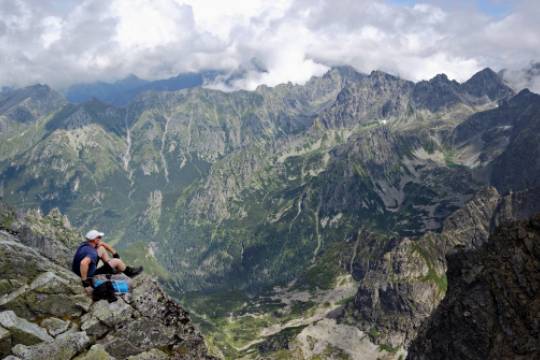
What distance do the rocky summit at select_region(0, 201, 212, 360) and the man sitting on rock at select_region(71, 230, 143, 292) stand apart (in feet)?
3.25

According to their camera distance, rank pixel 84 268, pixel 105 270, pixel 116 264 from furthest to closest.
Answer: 1. pixel 105 270
2. pixel 116 264
3. pixel 84 268

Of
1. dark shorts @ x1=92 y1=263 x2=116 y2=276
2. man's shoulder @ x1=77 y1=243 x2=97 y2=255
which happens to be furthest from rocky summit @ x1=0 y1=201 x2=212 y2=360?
man's shoulder @ x1=77 y1=243 x2=97 y2=255

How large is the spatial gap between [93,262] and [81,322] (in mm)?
4336

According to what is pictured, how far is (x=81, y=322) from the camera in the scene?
31.8 meters

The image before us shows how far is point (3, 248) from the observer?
38375 mm

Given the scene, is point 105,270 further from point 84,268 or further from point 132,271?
point 84,268

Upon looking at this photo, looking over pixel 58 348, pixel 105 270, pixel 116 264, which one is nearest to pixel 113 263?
pixel 116 264

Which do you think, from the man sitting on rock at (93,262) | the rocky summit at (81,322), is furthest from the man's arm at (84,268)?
the rocky summit at (81,322)

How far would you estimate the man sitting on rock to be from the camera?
110ft

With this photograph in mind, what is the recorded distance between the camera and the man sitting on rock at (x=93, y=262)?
3359cm

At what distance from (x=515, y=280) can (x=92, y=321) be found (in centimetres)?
20245

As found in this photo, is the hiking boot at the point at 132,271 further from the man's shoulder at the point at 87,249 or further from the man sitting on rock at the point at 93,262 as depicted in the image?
the man's shoulder at the point at 87,249

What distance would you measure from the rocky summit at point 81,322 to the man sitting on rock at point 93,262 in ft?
3.25

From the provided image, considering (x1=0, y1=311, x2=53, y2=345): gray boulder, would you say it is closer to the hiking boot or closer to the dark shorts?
the dark shorts
